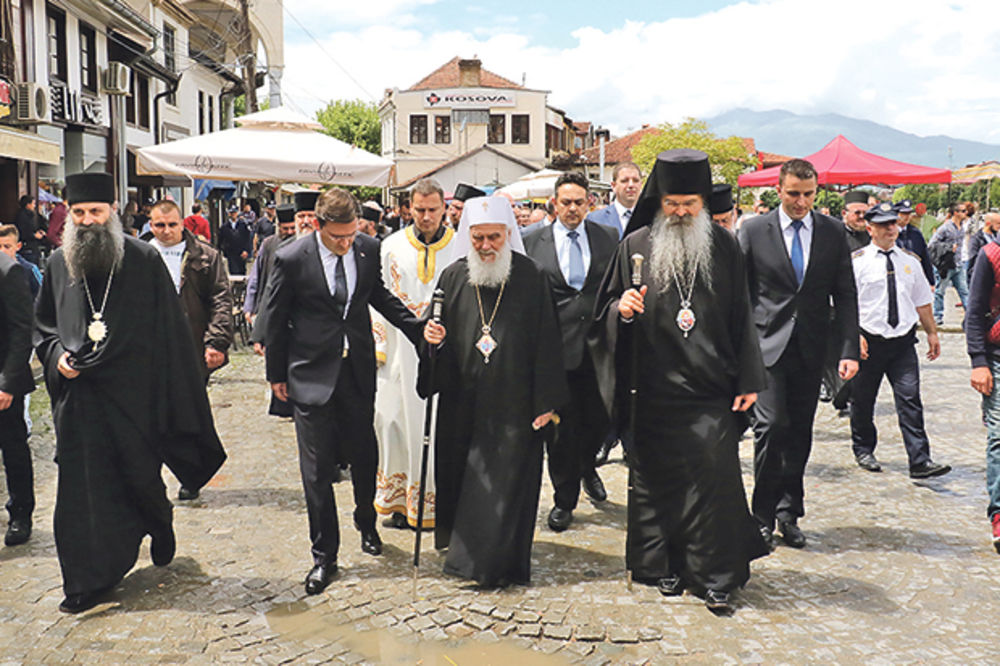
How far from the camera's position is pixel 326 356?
17.6 ft

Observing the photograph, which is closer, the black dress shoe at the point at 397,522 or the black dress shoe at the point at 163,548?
the black dress shoe at the point at 163,548

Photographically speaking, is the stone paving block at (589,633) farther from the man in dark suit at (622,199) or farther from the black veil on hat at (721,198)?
the man in dark suit at (622,199)

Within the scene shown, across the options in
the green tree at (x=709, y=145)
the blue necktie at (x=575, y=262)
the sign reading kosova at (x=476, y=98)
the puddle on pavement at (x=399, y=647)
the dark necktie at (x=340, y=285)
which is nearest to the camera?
the puddle on pavement at (x=399, y=647)

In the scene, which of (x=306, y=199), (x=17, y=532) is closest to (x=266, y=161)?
(x=306, y=199)

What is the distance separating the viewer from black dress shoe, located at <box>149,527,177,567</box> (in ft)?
17.5

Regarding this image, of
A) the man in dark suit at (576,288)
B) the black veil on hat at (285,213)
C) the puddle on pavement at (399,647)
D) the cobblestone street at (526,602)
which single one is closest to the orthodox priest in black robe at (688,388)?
the cobblestone street at (526,602)

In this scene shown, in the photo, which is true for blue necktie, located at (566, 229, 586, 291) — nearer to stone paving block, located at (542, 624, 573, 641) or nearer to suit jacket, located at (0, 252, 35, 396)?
stone paving block, located at (542, 624, 573, 641)

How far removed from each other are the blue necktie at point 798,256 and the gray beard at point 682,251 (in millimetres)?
964

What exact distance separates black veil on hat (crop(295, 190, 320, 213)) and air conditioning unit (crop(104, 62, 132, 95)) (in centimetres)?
1797

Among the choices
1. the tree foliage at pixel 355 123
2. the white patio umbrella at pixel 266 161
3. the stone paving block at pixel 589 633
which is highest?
the tree foliage at pixel 355 123

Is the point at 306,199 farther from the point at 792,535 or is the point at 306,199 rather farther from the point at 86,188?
the point at 792,535

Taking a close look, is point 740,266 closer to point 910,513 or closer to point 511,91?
point 910,513

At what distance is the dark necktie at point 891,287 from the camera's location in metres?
7.98

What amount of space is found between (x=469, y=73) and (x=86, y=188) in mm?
62249
